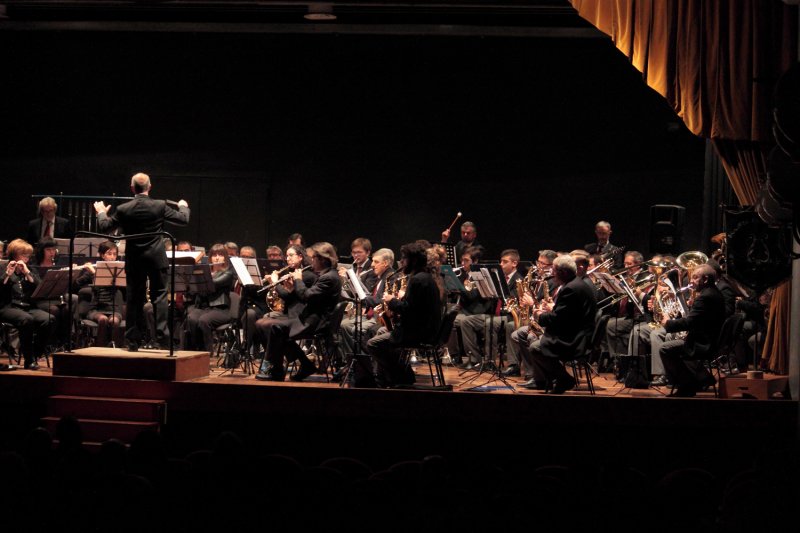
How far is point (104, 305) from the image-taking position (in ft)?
31.7

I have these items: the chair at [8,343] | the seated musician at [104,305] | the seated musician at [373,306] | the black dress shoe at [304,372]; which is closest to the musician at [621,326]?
the seated musician at [373,306]

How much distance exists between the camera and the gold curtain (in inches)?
314

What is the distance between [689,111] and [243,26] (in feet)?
24.9

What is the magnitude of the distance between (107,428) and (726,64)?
20.1ft

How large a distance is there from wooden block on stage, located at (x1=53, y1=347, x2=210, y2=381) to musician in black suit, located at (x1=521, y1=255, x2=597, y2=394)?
285cm

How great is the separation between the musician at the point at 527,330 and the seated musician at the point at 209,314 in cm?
294

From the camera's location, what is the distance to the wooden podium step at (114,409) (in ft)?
22.5

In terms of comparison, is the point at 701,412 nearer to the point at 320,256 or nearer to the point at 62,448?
the point at 320,256

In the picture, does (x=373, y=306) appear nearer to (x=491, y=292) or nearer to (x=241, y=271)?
(x=491, y=292)

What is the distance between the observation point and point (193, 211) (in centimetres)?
1366

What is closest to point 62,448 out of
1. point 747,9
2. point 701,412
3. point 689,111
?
point 701,412

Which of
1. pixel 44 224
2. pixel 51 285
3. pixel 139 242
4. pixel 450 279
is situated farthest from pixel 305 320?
pixel 44 224

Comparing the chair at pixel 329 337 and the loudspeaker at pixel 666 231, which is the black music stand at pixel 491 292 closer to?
the chair at pixel 329 337

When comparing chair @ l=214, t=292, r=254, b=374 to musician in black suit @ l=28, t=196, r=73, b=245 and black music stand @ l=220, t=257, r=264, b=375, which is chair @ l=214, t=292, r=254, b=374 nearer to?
black music stand @ l=220, t=257, r=264, b=375
